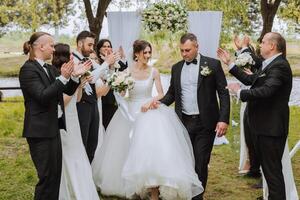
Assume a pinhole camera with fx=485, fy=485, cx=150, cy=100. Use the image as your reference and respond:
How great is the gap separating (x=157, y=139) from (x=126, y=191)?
0.74m

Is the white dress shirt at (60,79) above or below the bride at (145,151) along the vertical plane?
above

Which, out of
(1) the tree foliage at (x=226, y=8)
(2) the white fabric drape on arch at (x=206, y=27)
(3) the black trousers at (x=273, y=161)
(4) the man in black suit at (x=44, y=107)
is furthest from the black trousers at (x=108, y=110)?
(1) the tree foliage at (x=226, y=8)

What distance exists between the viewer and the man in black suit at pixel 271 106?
186 inches

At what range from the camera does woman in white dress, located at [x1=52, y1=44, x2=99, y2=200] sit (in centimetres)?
537

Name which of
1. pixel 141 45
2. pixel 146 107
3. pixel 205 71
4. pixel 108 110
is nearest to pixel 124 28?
pixel 108 110

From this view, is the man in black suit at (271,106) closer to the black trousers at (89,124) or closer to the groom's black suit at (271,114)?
the groom's black suit at (271,114)

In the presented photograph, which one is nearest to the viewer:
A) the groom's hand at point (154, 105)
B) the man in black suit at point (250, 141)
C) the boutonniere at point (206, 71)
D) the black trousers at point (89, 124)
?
the boutonniere at point (206, 71)

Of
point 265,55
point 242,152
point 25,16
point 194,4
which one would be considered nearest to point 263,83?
point 265,55

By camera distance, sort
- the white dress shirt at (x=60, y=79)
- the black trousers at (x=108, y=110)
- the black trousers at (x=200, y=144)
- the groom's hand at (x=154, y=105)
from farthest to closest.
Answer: the black trousers at (x=108, y=110) → the groom's hand at (x=154, y=105) → the black trousers at (x=200, y=144) → the white dress shirt at (x=60, y=79)

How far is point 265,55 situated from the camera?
4.95 metres

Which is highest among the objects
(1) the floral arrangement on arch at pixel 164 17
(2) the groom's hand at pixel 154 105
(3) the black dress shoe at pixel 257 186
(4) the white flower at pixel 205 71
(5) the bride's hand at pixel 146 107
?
(1) the floral arrangement on arch at pixel 164 17

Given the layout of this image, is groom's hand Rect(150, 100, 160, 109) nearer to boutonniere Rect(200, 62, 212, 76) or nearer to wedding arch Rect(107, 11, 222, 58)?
boutonniere Rect(200, 62, 212, 76)

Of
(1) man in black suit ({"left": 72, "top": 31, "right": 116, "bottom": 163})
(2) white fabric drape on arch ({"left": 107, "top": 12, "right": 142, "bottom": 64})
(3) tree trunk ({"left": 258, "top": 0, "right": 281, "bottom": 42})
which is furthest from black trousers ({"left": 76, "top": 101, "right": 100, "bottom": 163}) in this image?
(3) tree trunk ({"left": 258, "top": 0, "right": 281, "bottom": 42})

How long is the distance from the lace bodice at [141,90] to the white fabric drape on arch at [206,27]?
2.33 meters
